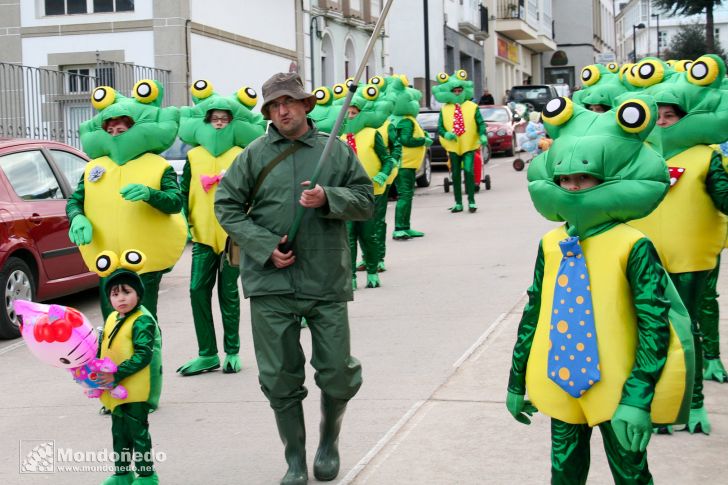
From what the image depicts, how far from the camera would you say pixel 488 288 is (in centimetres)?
1130

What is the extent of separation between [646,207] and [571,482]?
1.05 m

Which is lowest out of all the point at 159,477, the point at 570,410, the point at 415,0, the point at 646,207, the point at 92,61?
the point at 159,477

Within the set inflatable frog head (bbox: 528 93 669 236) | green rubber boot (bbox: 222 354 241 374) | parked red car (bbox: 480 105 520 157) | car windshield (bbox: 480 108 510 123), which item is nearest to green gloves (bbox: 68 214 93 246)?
green rubber boot (bbox: 222 354 241 374)

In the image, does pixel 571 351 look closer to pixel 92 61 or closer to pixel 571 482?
pixel 571 482

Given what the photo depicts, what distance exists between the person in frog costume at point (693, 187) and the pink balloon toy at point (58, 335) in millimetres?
2976

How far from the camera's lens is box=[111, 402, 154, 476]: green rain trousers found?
17.7 feet

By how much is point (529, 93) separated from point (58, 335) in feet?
117

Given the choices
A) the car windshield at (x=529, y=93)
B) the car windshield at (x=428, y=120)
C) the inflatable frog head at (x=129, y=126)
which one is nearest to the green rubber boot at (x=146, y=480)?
the inflatable frog head at (x=129, y=126)

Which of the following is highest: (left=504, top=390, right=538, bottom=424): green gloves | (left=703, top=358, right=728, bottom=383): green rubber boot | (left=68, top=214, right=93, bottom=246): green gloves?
(left=68, top=214, right=93, bottom=246): green gloves

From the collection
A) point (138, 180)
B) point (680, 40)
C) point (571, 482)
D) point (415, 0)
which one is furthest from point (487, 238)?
point (680, 40)

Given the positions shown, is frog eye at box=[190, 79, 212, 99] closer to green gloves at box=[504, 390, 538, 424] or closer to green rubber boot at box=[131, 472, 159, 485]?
green rubber boot at box=[131, 472, 159, 485]

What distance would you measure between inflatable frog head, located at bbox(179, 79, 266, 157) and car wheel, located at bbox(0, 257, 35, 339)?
2345mm

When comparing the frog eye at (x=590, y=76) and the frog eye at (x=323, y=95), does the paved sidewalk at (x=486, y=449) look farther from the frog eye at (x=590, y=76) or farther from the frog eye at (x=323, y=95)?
the frog eye at (x=323, y=95)

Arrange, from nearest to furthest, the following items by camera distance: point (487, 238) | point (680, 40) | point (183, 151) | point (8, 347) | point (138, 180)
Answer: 1. point (138, 180)
2. point (8, 347)
3. point (487, 238)
4. point (183, 151)
5. point (680, 40)
